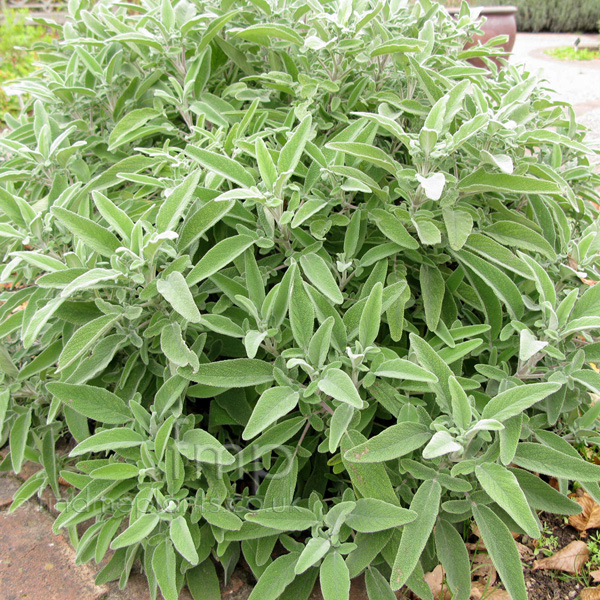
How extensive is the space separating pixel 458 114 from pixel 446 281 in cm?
54

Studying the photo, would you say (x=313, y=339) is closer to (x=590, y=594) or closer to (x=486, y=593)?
(x=486, y=593)

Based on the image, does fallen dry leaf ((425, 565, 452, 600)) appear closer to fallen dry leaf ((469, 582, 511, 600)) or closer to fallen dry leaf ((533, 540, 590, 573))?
fallen dry leaf ((469, 582, 511, 600))

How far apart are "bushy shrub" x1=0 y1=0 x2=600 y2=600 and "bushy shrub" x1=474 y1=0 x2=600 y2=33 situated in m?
18.4

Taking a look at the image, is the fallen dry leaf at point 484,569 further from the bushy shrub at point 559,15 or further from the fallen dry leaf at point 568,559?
the bushy shrub at point 559,15

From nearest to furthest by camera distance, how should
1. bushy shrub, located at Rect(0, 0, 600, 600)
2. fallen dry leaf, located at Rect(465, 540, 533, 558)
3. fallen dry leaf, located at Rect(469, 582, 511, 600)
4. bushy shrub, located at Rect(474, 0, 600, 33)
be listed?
1. bushy shrub, located at Rect(0, 0, 600, 600)
2. fallen dry leaf, located at Rect(469, 582, 511, 600)
3. fallen dry leaf, located at Rect(465, 540, 533, 558)
4. bushy shrub, located at Rect(474, 0, 600, 33)

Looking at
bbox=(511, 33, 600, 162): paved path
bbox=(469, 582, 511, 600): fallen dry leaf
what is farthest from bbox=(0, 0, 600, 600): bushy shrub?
bbox=(511, 33, 600, 162): paved path

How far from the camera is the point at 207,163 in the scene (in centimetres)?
152

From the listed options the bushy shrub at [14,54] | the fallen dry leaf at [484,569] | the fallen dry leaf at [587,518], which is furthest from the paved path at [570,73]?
the bushy shrub at [14,54]

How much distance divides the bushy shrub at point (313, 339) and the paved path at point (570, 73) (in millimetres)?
922

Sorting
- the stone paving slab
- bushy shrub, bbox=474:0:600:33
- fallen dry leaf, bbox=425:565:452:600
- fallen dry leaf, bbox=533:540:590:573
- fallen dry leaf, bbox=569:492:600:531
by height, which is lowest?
bushy shrub, bbox=474:0:600:33

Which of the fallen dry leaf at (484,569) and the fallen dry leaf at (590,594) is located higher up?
the fallen dry leaf at (590,594)

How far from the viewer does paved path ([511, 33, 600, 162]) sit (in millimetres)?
6543

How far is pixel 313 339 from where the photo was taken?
53.8 inches

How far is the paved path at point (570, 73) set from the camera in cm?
654
